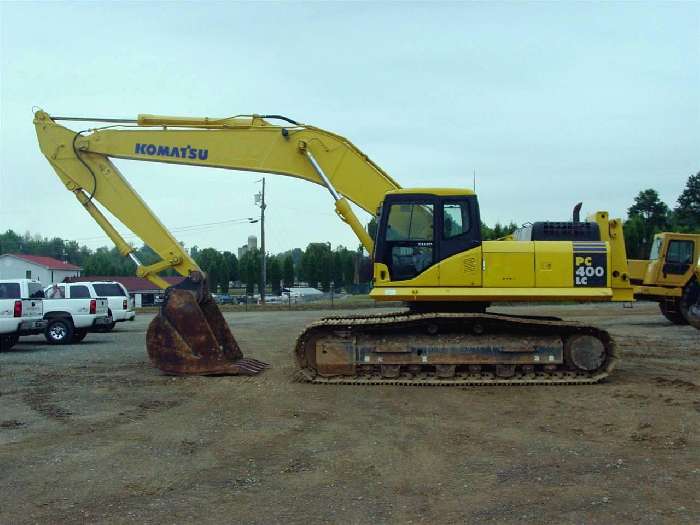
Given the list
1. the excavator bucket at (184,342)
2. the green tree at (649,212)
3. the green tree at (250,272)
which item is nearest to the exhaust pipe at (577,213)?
the excavator bucket at (184,342)

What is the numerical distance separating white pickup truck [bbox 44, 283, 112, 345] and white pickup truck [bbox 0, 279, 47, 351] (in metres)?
1.41

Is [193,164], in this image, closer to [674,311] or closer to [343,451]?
[343,451]

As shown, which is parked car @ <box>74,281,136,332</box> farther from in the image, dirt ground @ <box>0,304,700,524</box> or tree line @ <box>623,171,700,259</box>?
tree line @ <box>623,171,700,259</box>

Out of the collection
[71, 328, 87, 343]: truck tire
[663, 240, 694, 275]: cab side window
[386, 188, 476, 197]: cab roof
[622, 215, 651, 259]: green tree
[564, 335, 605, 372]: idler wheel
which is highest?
[622, 215, 651, 259]: green tree

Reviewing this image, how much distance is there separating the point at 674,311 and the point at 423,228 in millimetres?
16543

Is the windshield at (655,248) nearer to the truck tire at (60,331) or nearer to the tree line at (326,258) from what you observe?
the tree line at (326,258)

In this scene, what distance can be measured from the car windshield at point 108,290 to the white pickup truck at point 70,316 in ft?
10.3

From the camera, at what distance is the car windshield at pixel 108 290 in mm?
25347

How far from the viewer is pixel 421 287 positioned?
11.7 meters

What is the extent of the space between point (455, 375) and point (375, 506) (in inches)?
245

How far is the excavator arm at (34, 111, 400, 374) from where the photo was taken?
41.6 ft

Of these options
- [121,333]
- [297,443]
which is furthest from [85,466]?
[121,333]

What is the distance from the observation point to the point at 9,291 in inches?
717

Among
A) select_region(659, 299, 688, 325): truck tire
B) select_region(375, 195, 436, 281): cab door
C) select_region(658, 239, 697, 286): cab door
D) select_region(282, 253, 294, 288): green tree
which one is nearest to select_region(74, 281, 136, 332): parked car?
select_region(375, 195, 436, 281): cab door
